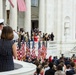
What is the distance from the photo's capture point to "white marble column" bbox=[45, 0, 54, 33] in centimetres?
5244

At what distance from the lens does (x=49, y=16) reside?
5272 centimetres

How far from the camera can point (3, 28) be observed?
762 cm

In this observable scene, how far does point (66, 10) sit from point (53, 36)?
19.9 ft

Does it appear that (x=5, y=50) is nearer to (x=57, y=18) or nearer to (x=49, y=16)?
(x=49, y=16)

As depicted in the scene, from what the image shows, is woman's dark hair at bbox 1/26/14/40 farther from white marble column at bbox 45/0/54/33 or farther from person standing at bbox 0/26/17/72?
white marble column at bbox 45/0/54/33

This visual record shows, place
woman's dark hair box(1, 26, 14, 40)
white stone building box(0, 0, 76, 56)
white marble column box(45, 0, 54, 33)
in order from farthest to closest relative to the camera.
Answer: white marble column box(45, 0, 54, 33), white stone building box(0, 0, 76, 56), woman's dark hair box(1, 26, 14, 40)

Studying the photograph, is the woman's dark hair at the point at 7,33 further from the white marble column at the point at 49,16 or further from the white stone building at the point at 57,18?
the white marble column at the point at 49,16

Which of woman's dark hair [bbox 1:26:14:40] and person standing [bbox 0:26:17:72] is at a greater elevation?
woman's dark hair [bbox 1:26:14:40]

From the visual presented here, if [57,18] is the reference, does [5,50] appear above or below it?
above

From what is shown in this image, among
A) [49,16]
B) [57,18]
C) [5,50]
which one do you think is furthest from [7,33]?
[57,18]

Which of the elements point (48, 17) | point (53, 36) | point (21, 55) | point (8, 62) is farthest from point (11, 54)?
point (48, 17)

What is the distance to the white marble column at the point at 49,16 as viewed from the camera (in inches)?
2064

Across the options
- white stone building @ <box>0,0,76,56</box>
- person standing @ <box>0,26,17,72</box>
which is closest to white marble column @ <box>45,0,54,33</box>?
white stone building @ <box>0,0,76,56</box>

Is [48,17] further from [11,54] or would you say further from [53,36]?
[11,54]
